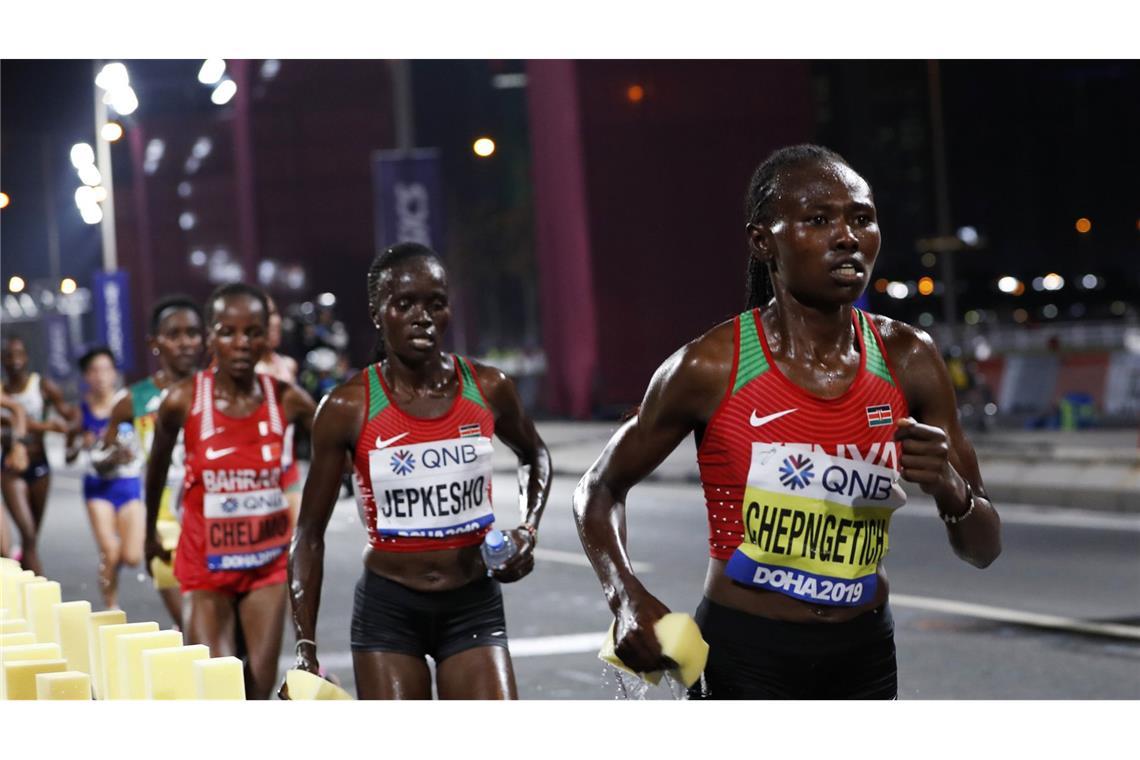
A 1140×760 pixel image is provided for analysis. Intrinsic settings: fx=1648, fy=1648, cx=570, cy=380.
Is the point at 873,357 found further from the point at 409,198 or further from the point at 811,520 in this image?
the point at 409,198

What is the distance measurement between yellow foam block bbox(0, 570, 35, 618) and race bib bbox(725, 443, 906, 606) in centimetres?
337

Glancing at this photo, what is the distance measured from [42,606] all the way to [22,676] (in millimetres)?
1060

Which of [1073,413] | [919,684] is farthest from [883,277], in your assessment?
[919,684]

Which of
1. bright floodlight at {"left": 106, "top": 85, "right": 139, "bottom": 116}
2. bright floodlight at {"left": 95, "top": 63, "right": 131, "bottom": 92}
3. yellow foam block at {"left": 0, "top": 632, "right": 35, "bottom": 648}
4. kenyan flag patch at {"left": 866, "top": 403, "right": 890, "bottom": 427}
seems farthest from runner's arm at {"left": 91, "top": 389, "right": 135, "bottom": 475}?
bright floodlight at {"left": 106, "top": 85, "right": 139, "bottom": 116}

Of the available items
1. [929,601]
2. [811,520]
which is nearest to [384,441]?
[811,520]

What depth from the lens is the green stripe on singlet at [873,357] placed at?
3.89 metres

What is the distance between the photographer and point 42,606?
228 inches

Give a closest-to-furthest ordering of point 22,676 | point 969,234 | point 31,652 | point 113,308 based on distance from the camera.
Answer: point 22,676 < point 31,652 < point 113,308 < point 969,234

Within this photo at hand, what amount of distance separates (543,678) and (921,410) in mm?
5002

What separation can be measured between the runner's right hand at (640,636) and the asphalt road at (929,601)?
338mm

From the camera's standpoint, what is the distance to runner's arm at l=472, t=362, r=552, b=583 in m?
5.74

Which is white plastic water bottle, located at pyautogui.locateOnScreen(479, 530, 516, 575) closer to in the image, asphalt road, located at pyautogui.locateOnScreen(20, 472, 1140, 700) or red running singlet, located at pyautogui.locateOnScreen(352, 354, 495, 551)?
red running singlet, located at pyautogui.locateOnScreen(352, 354, 495, 551)
